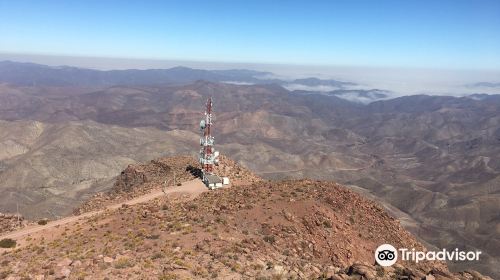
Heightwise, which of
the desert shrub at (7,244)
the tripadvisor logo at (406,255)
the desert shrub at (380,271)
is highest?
the desert shrub at (380,271)

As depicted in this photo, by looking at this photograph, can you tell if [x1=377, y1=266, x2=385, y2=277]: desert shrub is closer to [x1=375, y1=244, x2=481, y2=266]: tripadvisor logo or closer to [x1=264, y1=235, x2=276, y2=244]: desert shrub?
[x1=375, y1=244, x2=481, y2=266]: tripadvisor logo

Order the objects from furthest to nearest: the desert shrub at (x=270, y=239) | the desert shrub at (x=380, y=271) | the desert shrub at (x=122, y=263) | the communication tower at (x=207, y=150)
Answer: the communication tower at (x=207, y=150), the desert shrub at (x=270, y=239), the desert shrub at (x=122, y=263), the desert shrub at (x=380, y=271)

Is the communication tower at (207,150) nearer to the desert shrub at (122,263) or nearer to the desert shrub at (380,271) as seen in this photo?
the desert shrub at (122,263)

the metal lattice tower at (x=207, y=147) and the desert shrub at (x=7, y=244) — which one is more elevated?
the metal lattice tower at (x=207, y=147)

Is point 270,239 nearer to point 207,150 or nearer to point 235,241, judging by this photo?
point 235,241

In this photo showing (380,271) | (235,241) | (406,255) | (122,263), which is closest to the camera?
(380,271)

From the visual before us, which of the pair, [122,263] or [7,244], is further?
[7,244]

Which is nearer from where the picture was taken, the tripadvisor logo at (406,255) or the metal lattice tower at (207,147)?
the tripadvisor logo at (406,255)

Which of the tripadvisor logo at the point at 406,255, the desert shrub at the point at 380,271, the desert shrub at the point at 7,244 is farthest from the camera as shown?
the desert shrub at the point at 7,244

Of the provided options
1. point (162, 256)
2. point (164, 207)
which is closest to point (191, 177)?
point (164, 207)

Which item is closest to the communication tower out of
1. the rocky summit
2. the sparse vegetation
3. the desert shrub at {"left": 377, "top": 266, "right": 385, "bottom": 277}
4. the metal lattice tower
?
the metal lattice tower

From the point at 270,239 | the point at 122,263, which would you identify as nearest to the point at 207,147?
the point at 270,239

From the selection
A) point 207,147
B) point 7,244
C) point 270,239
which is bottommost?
point 7,244

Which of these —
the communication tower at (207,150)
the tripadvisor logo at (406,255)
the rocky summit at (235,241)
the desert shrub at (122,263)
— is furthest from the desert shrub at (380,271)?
the communication tower at (207,150)
